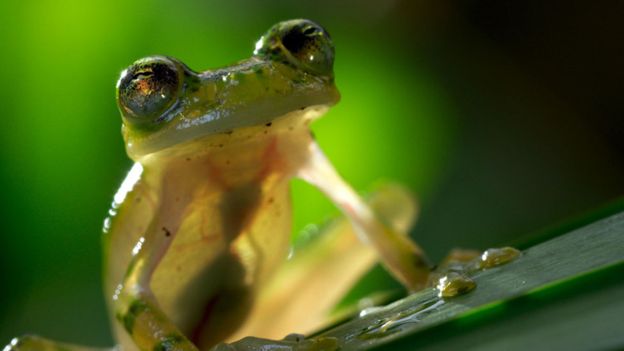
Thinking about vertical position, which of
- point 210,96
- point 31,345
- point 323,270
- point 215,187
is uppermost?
point 210,96

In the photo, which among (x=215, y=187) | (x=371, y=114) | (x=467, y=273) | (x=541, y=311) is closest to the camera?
(x=541, y=311)

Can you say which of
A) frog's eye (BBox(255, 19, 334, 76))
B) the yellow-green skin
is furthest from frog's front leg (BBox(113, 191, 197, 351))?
frog's eye (BBox(255, 19, 334, 76))

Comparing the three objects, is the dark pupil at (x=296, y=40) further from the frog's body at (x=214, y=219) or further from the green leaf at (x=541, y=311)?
the green leaf at (x=541, y=311)

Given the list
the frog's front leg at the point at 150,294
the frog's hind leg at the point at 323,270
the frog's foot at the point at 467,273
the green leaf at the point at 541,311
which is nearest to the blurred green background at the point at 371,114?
the frog's hind leg at the point at 323,270

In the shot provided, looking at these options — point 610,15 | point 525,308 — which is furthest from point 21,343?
point 610,15

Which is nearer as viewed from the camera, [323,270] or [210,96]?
[210,96]

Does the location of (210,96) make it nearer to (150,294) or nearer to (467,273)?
(150,294)

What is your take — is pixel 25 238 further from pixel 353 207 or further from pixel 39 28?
pixel 353 207

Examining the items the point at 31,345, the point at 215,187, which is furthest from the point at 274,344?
the point at 31,345
